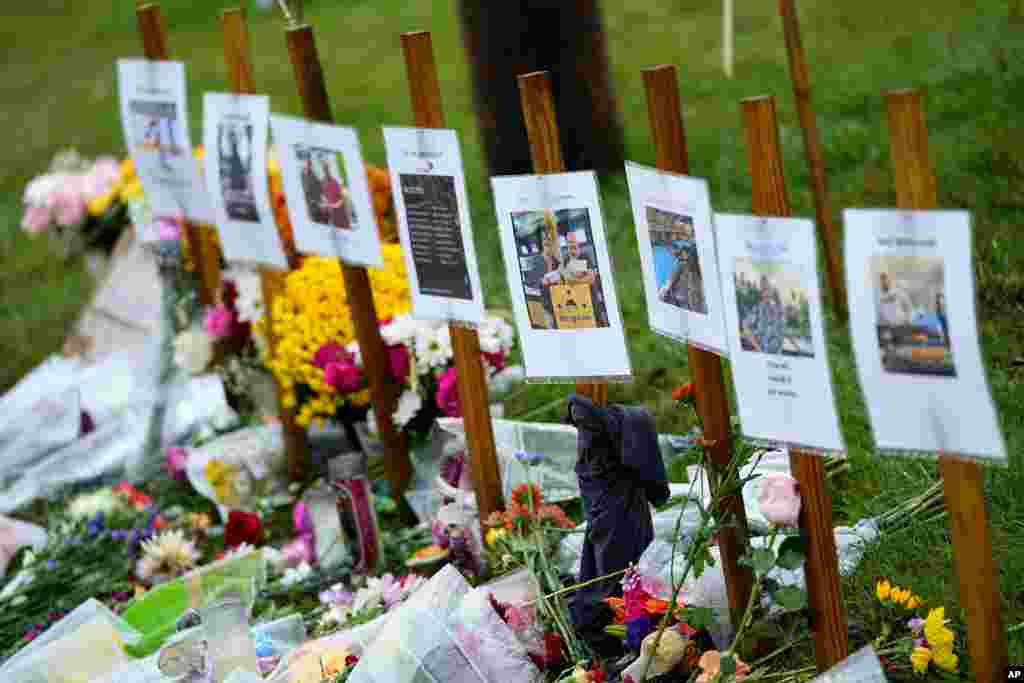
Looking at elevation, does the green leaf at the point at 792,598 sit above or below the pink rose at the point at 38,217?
below

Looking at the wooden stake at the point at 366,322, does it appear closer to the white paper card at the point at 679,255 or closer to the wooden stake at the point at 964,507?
the white paper card at the point at 679,255

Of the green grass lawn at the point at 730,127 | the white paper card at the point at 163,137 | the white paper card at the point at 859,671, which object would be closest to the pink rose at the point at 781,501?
the white paper card at the point at 859,671

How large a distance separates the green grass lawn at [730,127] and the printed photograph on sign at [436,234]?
3.23 feet

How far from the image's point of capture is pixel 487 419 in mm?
3365

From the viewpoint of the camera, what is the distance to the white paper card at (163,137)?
4602mm

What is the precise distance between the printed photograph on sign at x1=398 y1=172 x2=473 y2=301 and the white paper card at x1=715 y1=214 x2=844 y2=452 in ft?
3.00

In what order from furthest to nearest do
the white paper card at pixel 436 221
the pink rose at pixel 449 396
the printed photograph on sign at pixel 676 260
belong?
1. the pink rose at pixel 449 396
2. the white paper card at pixel 436 221
3. the printed photograph on sign at pixel 676 260

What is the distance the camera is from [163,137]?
4680mm

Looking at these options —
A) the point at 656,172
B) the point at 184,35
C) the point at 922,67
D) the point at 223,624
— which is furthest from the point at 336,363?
the point at 184,35

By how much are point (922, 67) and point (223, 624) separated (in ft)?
15.1

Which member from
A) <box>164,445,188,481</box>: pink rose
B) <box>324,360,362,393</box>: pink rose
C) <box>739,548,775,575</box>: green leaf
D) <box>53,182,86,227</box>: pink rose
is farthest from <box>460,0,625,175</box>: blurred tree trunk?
<box>739,548,775,575</box>: green leaf

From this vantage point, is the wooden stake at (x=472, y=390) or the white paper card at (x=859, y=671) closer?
the white paper card at (x=859, y=671)

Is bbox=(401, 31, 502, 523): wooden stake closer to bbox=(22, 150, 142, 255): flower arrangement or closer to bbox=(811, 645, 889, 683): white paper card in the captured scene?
bbox=(811, 645, 889, 683): white paper card

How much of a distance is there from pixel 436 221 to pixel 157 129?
178 centimetres
